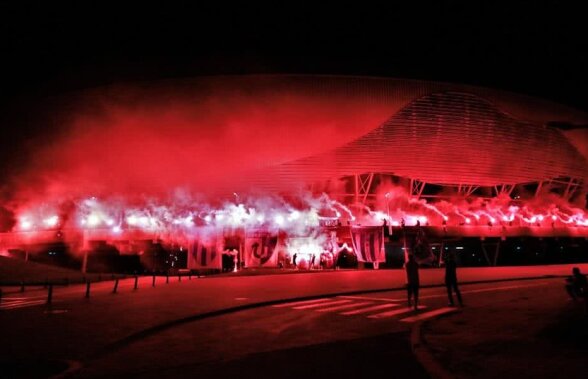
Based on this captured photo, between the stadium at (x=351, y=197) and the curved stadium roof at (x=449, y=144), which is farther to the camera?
the curved stadium roof at (x=449, y=144)

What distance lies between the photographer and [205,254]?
30.4 meters

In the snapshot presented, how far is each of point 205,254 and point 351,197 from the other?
49.8ft

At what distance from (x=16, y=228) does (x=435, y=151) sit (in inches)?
1589

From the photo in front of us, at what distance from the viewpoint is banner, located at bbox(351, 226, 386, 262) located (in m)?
31.7

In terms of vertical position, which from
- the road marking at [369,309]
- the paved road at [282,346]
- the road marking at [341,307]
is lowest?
the paved road at [282,346]

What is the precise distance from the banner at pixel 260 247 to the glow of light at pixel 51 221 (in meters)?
18.3

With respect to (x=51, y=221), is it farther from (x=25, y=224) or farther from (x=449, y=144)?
(x=449, y=144)

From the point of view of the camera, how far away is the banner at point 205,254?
3027 cm

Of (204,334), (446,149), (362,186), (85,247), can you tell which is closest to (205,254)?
(85,247)

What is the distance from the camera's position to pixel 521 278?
20219 millimetres

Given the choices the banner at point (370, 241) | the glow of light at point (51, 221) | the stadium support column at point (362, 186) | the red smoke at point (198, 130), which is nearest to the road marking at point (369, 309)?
the banner at point (370, 241)

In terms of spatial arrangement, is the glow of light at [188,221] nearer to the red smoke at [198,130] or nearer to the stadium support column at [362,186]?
the red smoke at [198,130]

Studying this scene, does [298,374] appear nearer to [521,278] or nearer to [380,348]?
[380,348]

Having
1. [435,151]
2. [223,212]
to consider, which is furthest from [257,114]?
[435,151]
